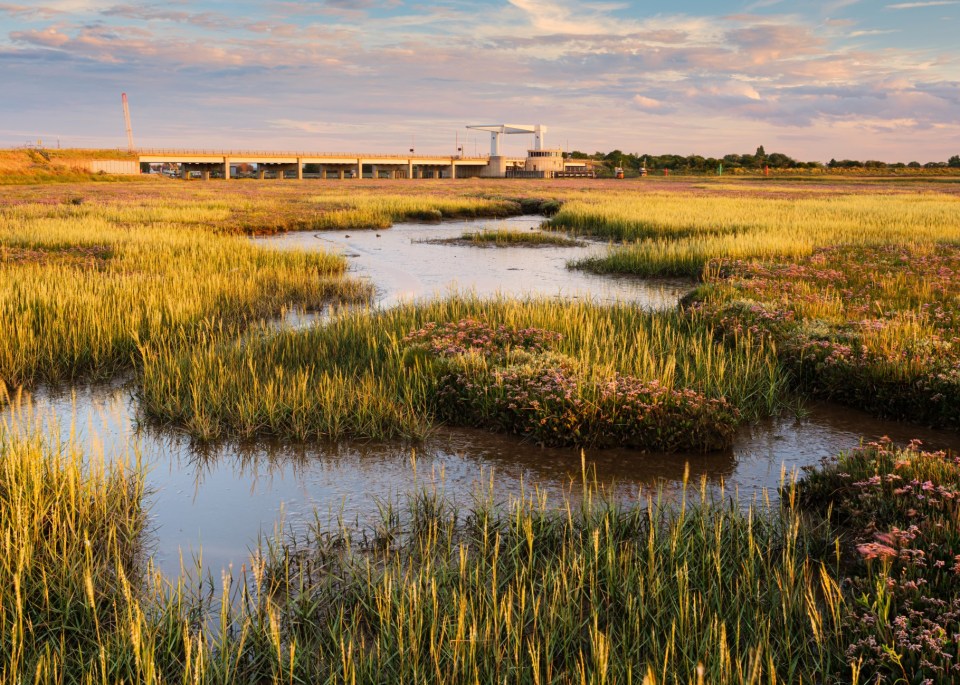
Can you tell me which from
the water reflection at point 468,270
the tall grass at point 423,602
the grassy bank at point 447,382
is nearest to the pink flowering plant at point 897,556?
the tall grass at point 423,602

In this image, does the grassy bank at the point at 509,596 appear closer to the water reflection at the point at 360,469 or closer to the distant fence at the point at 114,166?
the water reflection at the point at 360,469

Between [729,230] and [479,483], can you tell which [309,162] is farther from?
[479,483]

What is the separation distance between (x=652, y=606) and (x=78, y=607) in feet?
10.9

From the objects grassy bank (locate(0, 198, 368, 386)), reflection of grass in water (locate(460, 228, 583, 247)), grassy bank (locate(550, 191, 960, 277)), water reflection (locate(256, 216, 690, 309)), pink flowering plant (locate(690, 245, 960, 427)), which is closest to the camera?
pink flowering plant (locate(690, 245, 960, 427))

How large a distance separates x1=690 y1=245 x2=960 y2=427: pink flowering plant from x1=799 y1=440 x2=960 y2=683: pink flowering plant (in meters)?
2.02

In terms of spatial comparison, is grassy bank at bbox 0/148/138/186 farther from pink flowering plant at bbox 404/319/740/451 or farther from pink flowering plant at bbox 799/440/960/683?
pink flowering plant at bbox 799/440/960/683

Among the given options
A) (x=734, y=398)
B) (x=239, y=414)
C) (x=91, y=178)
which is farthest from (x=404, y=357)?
(x=91, y=178)

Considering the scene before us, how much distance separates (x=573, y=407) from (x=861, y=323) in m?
5.29

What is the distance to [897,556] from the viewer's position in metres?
4.37

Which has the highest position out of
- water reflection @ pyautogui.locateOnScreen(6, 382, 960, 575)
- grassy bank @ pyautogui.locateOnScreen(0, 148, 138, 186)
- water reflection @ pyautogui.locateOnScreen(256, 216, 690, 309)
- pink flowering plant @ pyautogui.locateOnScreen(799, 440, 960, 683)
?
grassy bank @ pyautogui.locateOnScreen(0, 148, 138, 186)

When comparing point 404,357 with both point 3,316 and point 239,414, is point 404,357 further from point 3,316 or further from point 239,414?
point 3,316

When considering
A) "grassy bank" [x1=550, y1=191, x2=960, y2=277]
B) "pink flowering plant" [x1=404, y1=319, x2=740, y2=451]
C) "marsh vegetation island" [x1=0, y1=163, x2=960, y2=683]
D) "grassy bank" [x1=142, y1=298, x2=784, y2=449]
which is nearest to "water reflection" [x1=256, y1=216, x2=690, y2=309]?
"marsh vegetation island" [x1=0, y1=163, x2=960, y2=683]

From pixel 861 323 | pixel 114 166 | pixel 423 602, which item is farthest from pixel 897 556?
pixel 114 166

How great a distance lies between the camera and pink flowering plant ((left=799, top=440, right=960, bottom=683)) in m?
3.56
